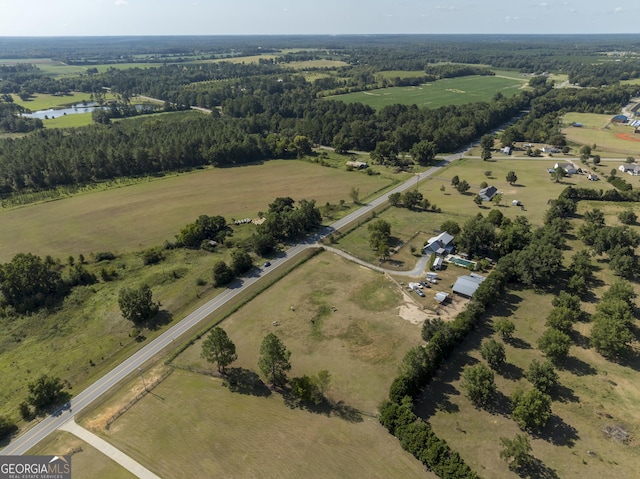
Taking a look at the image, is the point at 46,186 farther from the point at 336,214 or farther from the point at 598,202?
the point at 598,202

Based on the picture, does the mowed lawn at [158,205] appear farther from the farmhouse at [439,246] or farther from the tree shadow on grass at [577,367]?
the tree shadow on grass at [577,367]

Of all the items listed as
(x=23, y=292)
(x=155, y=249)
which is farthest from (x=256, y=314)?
(x=23, y=292)

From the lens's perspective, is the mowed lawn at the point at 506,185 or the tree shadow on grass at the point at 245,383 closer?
the tree shadow on grass at the point at 245,383

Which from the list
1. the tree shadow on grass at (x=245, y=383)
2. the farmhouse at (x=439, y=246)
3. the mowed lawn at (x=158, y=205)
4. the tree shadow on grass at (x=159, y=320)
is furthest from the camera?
the mowed lawn at (x=158, y=205)

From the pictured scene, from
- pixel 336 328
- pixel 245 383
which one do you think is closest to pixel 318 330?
pixel 336 328

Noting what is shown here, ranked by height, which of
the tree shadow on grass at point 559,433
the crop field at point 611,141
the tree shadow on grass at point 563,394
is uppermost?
the crop field at point 611,141

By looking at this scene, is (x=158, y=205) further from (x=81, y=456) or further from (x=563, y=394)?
(x=563, y=394)

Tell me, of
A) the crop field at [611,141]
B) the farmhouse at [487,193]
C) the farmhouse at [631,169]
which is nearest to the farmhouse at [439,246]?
the farmhouse at [487,193]
